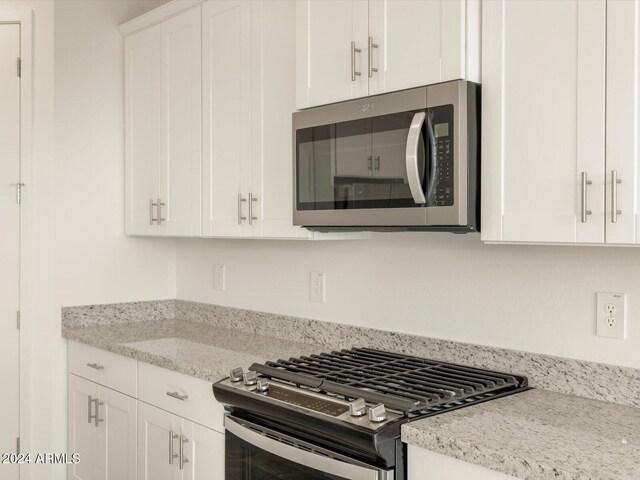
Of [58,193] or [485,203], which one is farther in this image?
[58,193]

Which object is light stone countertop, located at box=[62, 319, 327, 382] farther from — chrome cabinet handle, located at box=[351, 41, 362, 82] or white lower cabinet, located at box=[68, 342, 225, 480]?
chrome cabinet handle, located at box=[351, 41, 362, 82]

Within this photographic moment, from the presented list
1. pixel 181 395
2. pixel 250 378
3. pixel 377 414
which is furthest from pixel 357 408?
pixel 181 395

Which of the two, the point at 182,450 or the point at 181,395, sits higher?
the point at 181,395

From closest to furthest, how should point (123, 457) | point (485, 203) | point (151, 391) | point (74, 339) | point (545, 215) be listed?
point (545, 215) → point (485, 203) → point (151, 391) → point (123, 457) → point (74, 339)

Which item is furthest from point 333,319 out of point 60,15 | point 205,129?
point 60,15

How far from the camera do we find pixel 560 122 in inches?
63.6

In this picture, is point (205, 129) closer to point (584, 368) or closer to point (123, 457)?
point (123, 457)

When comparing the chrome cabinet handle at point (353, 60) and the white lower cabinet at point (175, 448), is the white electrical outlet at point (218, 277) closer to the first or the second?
the white lower cabinet at point (175, 448)

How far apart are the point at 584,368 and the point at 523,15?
946mm

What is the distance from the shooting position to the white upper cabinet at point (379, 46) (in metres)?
1.78

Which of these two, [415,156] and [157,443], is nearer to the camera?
[415,156]

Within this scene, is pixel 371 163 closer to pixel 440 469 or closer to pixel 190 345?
pixel 440 469

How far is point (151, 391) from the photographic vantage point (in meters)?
2.59

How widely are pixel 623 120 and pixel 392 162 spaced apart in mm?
639
